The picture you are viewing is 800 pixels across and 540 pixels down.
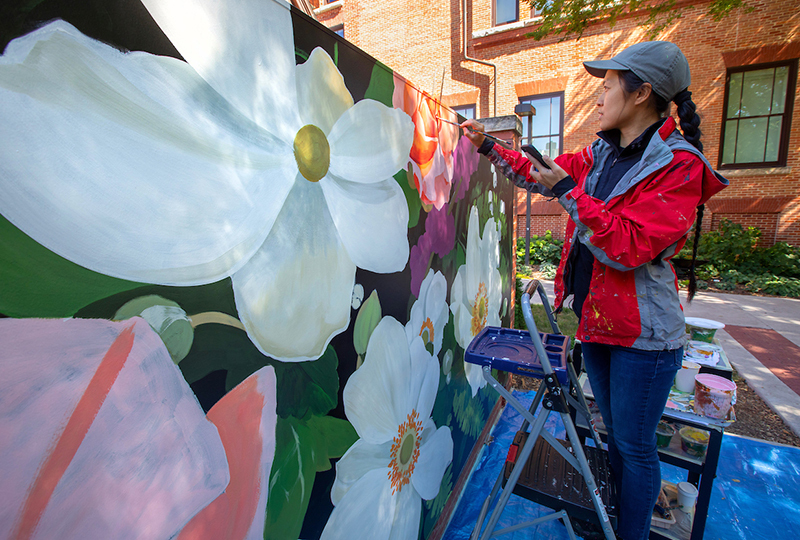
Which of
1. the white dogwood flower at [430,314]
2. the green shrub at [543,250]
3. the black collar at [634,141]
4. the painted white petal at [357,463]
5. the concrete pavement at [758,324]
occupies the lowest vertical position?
the concrete pavement at [758,324]

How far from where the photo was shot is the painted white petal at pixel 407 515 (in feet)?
4.75

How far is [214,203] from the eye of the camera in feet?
2.35

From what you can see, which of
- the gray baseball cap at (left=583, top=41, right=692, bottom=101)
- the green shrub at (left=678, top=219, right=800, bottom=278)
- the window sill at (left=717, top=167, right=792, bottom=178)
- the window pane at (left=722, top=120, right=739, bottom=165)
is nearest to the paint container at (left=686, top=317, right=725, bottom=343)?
the gray baseball cap at (left=583, top=41, right=692, bottom=101)

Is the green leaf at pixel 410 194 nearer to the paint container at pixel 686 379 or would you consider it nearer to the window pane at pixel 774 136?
the paint container at pixel 686 379

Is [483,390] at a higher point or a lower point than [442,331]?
lower

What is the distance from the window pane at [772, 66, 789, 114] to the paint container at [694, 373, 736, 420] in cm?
1043

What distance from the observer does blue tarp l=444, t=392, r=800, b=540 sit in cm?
206

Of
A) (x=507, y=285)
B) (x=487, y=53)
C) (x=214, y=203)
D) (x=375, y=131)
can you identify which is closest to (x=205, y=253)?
(x=214, y=203)

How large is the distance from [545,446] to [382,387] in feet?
4.22

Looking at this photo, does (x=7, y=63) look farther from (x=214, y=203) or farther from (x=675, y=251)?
(x=675, y=251)

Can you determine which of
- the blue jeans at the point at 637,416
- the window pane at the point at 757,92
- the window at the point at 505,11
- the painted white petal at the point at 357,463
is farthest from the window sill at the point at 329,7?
the painted white petal at the point at 357,463

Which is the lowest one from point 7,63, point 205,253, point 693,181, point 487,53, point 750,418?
point 750,418

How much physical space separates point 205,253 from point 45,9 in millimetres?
374

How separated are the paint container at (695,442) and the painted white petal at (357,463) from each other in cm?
153
